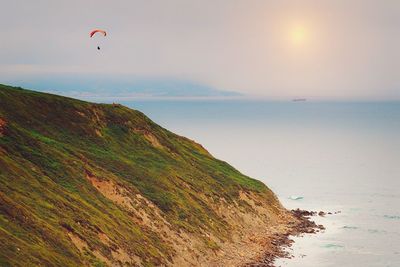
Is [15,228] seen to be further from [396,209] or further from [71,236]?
[396,209]

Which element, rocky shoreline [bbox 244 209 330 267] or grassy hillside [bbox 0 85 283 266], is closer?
grassy hillside [bbox 0 85 283 266]

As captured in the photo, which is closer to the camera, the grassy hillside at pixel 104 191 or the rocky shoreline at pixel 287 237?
the grassy hillside at pixel 104 191

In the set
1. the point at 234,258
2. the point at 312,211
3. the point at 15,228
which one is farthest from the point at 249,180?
the point at 15,228

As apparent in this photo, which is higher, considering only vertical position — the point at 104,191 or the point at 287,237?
the point at 104,191
